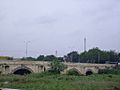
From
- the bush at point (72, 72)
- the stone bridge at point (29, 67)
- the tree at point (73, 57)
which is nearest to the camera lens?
the stone bridge at point (29, 67)

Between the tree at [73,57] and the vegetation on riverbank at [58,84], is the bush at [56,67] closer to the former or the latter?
the vegetation on riverbank at [58,84]

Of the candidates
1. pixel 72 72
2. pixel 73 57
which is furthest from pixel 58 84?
pixel 73 57

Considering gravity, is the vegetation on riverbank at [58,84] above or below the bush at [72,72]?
below

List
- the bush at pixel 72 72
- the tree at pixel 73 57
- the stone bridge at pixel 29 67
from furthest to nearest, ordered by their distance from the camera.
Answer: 1. the tree at pixel 73 57
2. the bush at pixel 72 72
3. the stone bridge at pixel 29 67

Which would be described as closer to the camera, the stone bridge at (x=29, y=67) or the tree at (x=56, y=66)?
the stone bridge at (x=29, y=67)

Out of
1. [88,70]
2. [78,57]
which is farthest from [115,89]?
[78,57]

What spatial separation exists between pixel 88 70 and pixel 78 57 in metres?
28.9

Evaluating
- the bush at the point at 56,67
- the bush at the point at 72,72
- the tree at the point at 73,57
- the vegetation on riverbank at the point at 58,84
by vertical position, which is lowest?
the vegetation on riverbank at the point at 58,84

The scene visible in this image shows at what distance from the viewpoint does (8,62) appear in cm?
5925

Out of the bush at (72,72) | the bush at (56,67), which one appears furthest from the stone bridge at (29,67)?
the bush at (56,67)

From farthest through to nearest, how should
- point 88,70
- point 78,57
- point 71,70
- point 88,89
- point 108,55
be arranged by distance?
point 78,57, point 108,55, point 88,70, point 71,70, point 88,89

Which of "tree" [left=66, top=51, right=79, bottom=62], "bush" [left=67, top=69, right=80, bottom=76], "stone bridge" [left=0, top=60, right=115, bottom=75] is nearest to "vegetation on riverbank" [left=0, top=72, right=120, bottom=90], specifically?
"stone bridge" [left=0, top=60, right=115, bottom=75]

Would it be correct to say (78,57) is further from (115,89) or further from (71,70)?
(115,89)

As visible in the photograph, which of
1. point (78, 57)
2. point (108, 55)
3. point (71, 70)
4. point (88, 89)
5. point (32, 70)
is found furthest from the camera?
point (78, 57)
